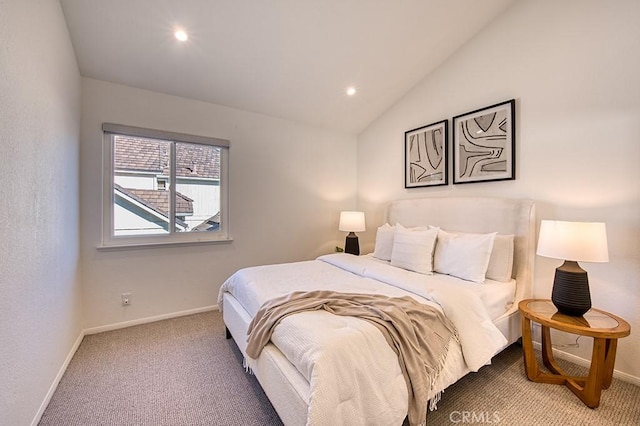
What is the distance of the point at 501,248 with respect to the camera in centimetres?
235

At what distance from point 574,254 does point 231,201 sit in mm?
3149

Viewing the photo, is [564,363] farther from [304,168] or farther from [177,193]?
[177,193]

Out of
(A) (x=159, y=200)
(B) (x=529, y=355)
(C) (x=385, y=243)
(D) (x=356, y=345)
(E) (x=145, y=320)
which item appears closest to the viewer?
(D) (x=356, y=345)

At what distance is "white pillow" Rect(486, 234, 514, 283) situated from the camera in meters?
2.31

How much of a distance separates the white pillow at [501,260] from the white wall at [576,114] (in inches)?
11.5

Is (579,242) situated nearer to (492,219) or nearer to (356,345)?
(492,219)

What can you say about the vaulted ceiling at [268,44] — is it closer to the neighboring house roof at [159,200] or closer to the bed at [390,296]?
the neighboring house roof at [159,200]

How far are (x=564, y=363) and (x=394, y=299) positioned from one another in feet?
5.55

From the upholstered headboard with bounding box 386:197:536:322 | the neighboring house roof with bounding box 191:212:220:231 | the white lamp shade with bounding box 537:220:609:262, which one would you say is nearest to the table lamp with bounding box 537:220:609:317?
the white lamp shade with bounding box 537:220:609:262

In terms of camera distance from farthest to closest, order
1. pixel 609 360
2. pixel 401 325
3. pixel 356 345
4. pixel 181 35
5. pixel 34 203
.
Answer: pixel 181 35 → pixel 609 360 → pixel 34 203 → pixel 401 325 → pixel 356 345

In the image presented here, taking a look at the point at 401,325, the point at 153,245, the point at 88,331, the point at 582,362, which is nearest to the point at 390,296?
the point at 401,325

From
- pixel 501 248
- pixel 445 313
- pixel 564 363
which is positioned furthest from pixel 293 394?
pixel 564 363

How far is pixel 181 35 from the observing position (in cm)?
230

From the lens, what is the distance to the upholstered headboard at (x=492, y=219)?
7.69ft
